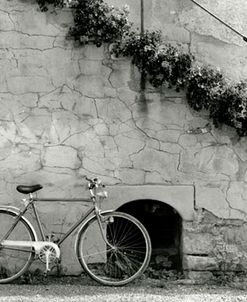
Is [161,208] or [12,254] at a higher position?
[161,208]

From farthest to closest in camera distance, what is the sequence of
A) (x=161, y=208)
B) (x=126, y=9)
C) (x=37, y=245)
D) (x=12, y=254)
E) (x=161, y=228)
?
(x=161, y=228) → (x=161, y=208) → (x=12, y=254) → (x=126, y=9) → (x=37, y=245)

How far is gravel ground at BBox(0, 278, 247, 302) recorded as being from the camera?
19.1 feet

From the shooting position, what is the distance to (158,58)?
6270 mm

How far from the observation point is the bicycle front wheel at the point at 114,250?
250 inches

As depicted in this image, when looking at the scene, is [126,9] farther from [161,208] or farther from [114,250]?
[114,250]

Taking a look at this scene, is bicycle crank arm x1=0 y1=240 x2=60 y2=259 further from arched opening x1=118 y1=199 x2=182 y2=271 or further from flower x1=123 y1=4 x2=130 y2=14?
flower x1=123 y1=4 x2=130 y2=14

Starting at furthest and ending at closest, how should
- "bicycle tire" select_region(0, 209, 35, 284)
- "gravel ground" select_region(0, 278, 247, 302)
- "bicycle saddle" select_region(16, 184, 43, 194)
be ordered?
1. "bicycle tire" select_region(0, 209, 35, 284)
2. "bicycle saddle" select_region(16, 184, 43, 194)
3. "gravel ground" select_region(0, 278, 247, 302)

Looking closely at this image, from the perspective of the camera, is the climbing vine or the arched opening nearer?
the climbing vine

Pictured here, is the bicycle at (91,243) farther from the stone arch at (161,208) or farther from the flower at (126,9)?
the flower at (126,9)

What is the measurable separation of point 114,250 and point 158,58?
6.41 ft

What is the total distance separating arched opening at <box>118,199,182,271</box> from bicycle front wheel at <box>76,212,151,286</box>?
39 cm

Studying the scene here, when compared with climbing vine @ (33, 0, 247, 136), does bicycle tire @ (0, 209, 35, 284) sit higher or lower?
lower

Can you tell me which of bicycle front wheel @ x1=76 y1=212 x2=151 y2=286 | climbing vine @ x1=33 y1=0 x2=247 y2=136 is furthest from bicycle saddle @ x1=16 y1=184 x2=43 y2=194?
climbing vine @ x1=33 y1=0 x2=247 y2=136

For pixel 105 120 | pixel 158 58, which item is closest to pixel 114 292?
pixel 105 120
